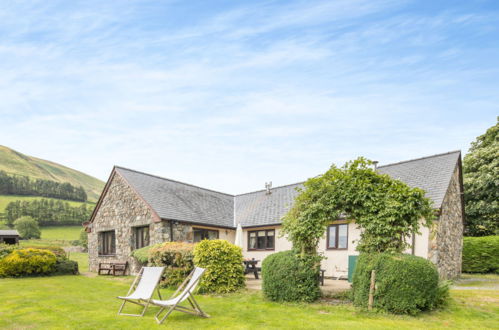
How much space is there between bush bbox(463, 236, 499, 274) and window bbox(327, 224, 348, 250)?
8596 millimetres

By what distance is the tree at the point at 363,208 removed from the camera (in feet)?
29.0

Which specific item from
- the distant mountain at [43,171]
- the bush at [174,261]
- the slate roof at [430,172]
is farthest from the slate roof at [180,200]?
the distant mountain at [43,171]

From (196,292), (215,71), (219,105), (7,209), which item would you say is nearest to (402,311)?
(196,292)

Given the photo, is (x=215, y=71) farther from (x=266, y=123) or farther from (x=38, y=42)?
(x=38, y=42)

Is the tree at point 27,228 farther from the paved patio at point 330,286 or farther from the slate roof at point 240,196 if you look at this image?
the paved patio at point 330,286

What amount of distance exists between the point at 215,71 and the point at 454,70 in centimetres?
952

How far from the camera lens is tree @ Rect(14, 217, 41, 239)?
48.2m

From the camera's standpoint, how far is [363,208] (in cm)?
941

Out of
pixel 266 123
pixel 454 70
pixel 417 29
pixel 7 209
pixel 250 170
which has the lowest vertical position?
pixel 7 209

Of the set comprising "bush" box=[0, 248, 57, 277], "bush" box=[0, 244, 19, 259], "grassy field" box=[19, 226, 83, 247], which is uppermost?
"bush" box=[0, 244, 19, 259]

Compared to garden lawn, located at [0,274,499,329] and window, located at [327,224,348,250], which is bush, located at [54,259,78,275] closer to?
garden lawn, located at [0,274,499,329]

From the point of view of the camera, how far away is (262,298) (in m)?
10.1

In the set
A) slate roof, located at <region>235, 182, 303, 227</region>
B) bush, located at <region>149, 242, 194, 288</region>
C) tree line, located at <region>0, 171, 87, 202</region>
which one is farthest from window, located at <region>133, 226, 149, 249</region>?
tree line, located at <region>0, 171, 87, 202</region>

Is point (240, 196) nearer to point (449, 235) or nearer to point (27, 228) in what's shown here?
point (449, 235)
